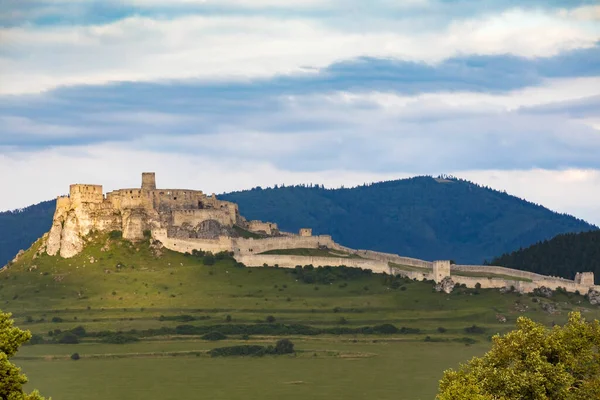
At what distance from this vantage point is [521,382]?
170 ft

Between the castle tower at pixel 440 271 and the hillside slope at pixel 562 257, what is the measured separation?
21362mm

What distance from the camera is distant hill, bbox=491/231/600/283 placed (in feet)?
527

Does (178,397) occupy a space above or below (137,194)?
below

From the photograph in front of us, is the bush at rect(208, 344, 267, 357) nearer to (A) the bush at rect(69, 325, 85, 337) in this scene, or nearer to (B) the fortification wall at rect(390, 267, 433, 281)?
(A) the bush at rect(69, 325, 85, 337)

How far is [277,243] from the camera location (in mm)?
154625

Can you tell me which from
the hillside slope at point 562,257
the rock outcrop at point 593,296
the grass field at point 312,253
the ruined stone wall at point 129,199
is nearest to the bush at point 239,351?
the grass field at point 312,253

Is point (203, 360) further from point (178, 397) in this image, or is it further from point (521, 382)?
point (521, 382)

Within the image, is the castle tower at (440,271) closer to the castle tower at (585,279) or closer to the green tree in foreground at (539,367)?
the castle tower at (585,279)

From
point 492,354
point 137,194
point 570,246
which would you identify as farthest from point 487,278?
point 492,354

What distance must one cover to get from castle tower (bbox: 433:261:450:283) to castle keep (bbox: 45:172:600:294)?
114mm

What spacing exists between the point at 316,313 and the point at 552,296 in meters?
26.3

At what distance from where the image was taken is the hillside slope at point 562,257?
161m

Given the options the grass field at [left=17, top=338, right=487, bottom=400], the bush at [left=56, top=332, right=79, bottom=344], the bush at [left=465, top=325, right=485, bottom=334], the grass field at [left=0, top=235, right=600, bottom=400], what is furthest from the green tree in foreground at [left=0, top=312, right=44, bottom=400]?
the bush at [left=465, top=325, right=485, bottom=334]

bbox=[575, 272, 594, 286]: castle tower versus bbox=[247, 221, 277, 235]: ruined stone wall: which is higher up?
bbox=[247, 221, 277, 235]: ruined stone wall
